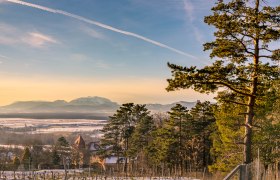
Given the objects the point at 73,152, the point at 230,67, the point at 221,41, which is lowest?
the point at 73,152

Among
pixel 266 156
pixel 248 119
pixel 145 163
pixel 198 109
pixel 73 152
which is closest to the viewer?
pixel 248 119

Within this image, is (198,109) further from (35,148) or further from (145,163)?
(35,148)

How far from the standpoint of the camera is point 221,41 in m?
15.9

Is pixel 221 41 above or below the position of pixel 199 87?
above

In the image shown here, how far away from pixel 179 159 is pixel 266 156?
1968 centimetres

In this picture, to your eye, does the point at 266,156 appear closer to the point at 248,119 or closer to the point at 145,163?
the point at 248,119

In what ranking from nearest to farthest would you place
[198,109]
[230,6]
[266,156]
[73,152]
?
[230,6]
[266,156]
[198,109]
[73,152]

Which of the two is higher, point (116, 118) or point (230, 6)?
point (230, 6)

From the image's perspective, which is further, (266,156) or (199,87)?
(266,156)

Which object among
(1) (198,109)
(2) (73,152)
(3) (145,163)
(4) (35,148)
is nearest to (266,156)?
(1) (198,109)

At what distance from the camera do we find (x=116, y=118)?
50875mm

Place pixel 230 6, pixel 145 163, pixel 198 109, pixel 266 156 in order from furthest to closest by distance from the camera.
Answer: pixel 145 163
pixel 198 109
pixel 266 156
pixel 230 6

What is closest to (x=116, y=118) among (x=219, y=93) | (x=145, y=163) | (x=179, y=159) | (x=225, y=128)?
(x=145, y=163)

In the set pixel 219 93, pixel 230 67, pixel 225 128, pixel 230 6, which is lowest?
pixel 225 128
